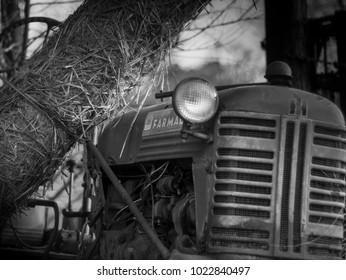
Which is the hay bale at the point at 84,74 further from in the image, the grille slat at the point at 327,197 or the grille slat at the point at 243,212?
the grille slat at the point at 327,197

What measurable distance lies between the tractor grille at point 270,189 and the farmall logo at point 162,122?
0.50m

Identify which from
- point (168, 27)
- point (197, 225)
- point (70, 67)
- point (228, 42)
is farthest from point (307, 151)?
point (228, 42)

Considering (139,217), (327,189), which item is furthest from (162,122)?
(327,189)

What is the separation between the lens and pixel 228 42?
989 centimetres

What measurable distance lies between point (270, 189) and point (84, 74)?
148 cm

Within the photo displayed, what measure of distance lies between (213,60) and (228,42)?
14.0 inches

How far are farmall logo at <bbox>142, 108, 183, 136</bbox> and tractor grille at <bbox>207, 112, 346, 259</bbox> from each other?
50cm

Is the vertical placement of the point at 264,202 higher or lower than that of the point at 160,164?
lower

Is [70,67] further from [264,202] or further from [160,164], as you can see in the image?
[264,202]

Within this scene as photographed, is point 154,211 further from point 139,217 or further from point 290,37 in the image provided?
point 290,37

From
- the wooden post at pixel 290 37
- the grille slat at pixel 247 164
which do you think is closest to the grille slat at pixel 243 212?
the grille slat at pixel 247 164

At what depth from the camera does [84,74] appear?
4844 mm

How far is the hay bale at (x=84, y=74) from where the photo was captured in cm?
484

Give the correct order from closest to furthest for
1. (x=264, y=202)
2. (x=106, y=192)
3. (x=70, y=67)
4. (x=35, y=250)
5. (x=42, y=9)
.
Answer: (x=264, y=202) → (x=70, y=67) → (x=106, y=192) → (x=35, y=250) → (x=42, y=9)
